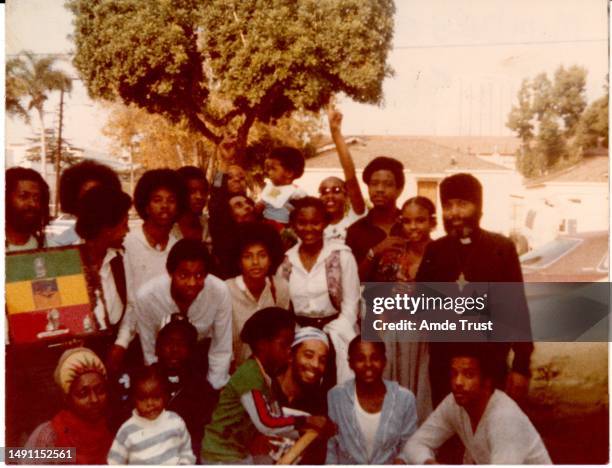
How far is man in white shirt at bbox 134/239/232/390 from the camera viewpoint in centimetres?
399

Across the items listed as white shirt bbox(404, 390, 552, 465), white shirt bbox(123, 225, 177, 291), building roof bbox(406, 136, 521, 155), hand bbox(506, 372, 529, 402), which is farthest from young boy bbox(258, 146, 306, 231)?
hand bbox(506, 372, 529, 402)

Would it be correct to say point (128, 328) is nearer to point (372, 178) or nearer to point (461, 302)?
A: point (372, 178)

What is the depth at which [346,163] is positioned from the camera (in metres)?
4.04

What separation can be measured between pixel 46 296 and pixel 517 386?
2528mm

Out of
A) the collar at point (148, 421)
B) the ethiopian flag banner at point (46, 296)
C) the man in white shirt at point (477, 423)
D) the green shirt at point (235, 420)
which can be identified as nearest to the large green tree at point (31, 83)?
the ethiopian flag banner at point (46, 296)

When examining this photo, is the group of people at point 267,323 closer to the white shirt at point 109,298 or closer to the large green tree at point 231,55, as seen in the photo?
the white shirt at point 109,298

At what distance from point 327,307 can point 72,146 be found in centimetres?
162

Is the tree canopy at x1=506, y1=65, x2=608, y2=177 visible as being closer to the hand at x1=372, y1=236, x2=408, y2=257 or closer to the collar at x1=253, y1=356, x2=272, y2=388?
the hand at x1=372, y1=236, x2=408, y2=257

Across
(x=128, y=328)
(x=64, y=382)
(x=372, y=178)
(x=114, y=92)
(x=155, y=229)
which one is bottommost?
(x=64, y=382)

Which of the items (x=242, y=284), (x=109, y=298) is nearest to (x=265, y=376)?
(x=242, y=284)

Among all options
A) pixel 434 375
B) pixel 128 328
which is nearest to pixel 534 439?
pixel 434 375

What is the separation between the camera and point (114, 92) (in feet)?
13.4

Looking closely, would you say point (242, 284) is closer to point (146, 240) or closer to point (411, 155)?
point (146, 240)

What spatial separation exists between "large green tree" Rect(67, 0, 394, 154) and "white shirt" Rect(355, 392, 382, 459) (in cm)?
154
